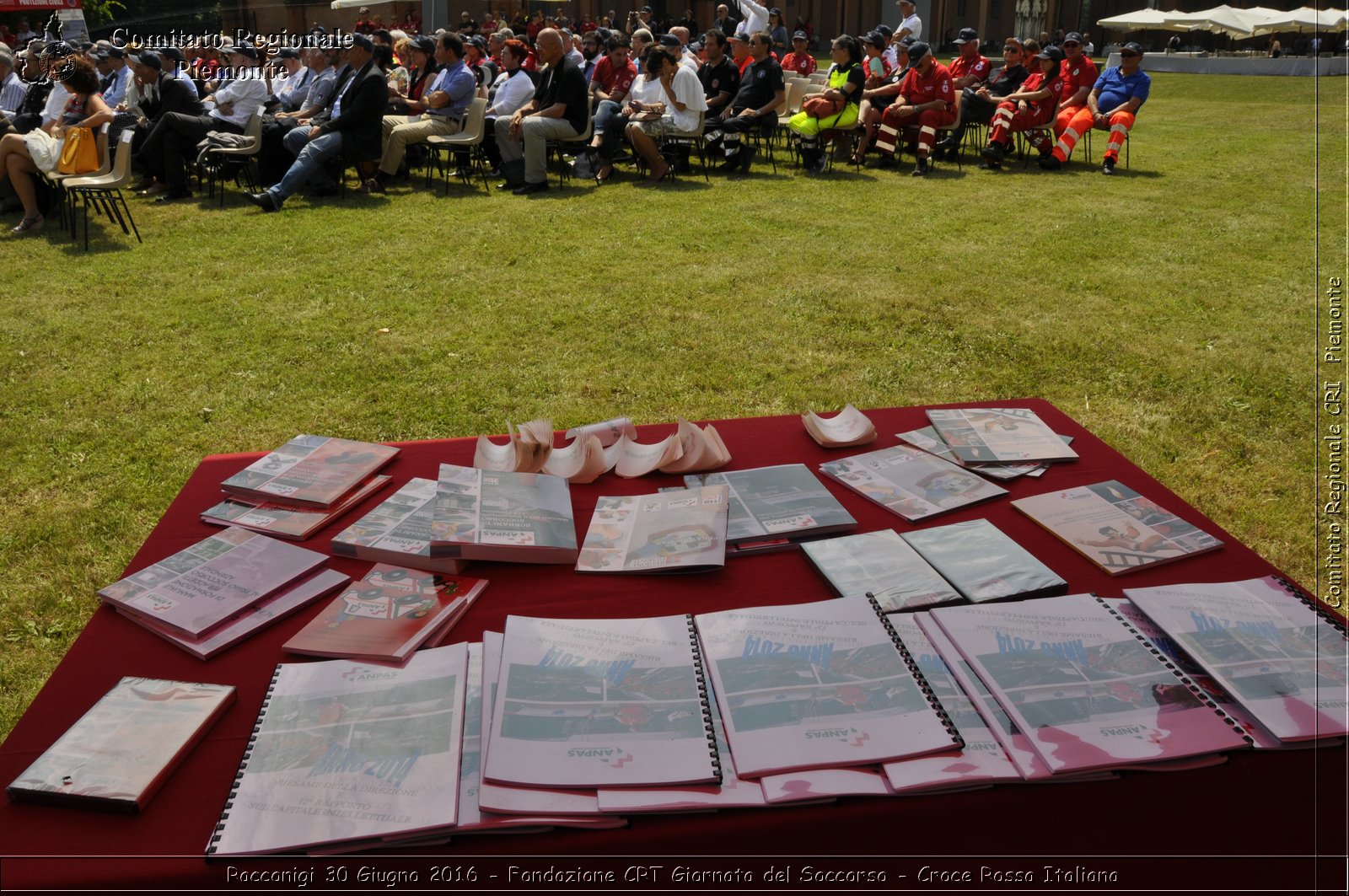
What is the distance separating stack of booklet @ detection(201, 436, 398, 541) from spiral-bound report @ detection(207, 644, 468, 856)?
542 mm

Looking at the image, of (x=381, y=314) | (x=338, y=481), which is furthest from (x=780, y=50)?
(x=338, y=481)

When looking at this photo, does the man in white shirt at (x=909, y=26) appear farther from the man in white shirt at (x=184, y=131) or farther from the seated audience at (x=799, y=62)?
the man in white shirt at (x=184, y=131)

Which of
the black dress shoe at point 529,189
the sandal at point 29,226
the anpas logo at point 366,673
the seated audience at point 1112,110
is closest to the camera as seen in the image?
the anpas logo at point 366,673

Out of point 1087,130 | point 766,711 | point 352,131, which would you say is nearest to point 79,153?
point 352,131

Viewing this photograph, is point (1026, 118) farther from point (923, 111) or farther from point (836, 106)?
point (836, 106)

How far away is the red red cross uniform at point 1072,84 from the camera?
10594mm

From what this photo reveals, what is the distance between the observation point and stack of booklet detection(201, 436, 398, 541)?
6.43 ft

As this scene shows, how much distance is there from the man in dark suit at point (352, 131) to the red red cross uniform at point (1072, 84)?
7.60 meters

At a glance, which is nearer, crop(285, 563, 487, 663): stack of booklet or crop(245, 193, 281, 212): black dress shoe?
crop(285, 563, 487, 663): stack of booklet

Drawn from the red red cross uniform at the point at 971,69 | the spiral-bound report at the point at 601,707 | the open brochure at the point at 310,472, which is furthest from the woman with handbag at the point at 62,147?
the red red cross uniform at the point at 971,69

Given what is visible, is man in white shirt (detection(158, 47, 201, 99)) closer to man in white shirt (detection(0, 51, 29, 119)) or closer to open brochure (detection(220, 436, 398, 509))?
man in white shirt (detection(0, 51, 29, 119))

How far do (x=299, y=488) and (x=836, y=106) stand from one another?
902cm

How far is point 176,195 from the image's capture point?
29.5ft

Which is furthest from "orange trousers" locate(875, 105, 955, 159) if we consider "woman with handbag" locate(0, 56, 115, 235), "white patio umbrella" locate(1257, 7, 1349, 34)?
"white patio umbrella" locate(1257, 7, 1349, 34)
